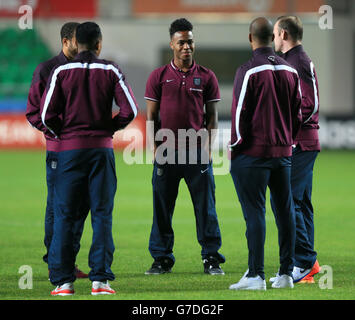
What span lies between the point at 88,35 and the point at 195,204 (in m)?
2.47

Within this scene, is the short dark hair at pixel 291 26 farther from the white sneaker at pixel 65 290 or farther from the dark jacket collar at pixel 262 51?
the white sneaker at pixel 65 290

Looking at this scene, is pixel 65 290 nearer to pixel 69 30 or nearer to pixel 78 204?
pixel 78 204

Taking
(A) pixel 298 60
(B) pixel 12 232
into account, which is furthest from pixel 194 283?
(B) pixel 12 232

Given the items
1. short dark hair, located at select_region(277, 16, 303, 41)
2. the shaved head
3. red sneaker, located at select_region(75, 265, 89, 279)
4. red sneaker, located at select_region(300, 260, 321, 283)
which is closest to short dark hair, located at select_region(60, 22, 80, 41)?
the shaved head

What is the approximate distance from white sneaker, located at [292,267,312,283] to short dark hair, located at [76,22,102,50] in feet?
9.88

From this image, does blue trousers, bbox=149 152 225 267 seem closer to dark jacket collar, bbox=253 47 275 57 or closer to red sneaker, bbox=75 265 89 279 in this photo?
red sneaker, bbox=75 265 89 279

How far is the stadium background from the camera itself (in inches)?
346

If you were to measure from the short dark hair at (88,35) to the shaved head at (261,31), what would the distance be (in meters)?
1.42

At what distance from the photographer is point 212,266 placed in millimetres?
8812

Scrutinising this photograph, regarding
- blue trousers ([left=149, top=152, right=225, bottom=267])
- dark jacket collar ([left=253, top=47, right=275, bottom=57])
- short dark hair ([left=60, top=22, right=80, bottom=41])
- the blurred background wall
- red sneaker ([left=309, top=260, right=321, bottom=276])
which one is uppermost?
the blurred background wall

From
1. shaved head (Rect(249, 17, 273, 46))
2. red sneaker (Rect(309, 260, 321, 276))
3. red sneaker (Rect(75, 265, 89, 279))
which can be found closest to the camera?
shaved head (Rect(249, 17, 273, 46))

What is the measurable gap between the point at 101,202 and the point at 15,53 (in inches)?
1062

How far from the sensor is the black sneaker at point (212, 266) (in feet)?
28.7

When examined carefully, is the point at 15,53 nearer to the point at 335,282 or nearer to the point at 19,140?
the point at 19,140
